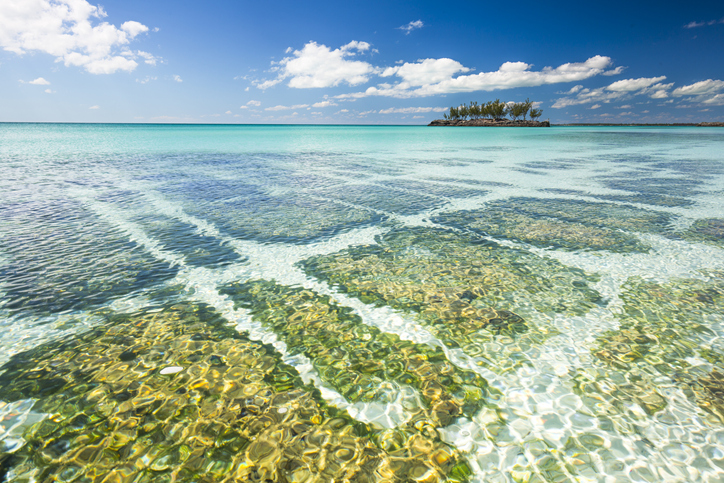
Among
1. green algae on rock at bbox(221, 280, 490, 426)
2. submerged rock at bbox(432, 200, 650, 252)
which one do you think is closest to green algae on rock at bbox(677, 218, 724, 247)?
submerged rock at bbox(432, 200, 650, 252)

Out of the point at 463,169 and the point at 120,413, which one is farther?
the point at 463,169

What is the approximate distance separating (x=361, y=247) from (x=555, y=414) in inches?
236

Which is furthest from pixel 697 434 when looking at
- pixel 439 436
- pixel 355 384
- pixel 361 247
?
pixel 361 247

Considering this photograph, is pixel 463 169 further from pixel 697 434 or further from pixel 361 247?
pixel 697 434

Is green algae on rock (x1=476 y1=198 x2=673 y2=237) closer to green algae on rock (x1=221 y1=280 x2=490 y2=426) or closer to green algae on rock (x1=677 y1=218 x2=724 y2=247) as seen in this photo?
green algae on rock (x1=677 y1=218 x2=724 y2=247)

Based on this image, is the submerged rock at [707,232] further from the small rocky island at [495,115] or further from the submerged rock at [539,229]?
the small rocky island at [495,115]

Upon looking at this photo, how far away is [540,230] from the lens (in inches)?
417

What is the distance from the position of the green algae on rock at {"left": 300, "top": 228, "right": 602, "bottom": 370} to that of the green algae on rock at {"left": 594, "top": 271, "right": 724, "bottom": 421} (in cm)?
74

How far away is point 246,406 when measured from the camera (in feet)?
13.5

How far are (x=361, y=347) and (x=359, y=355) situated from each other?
19 cm

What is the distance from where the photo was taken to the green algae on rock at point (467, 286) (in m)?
5.59

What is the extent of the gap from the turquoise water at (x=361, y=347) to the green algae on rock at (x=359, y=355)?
0.10 ft

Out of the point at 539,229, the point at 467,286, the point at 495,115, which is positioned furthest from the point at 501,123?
the point at 467,286

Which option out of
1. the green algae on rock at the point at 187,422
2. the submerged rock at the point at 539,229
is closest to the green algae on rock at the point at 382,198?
the submerged rock at the point at 539,229
